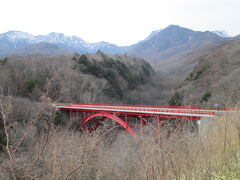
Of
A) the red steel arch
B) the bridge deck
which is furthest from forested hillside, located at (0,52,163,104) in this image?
the bridge deck

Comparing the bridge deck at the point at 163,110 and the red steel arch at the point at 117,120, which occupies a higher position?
the bridge deck at the point at 163,110

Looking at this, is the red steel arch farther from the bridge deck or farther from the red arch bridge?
the bridge deck

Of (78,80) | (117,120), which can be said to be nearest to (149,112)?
(117,120)

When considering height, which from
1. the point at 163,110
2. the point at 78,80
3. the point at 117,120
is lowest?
the point at 117,120

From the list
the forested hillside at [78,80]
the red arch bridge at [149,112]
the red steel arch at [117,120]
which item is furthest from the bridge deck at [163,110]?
the forested hillside at [78,80]

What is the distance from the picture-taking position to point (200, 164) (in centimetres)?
317

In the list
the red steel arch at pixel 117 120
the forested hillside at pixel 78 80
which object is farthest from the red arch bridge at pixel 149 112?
the forested hillside at pixel 78 80

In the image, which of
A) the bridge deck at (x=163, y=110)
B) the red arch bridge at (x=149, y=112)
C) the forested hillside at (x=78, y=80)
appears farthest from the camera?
the forested hillside at (x=78, y=80)

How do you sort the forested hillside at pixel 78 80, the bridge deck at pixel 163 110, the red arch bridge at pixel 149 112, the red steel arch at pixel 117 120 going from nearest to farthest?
the red arch bridge at pixel 149 112
the bridge deck at pixel 163 110
the red steel arch at pixel 117 120
the forested hillside at pixel 78 80

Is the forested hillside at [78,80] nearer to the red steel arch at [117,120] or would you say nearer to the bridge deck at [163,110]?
the red steel arch at [117,120]

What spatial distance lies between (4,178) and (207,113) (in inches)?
467

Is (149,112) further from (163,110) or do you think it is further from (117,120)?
(117,120)

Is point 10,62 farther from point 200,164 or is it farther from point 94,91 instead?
point 200,164

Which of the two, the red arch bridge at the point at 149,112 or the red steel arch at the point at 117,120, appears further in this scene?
the red steel arch at the point at 117,120
